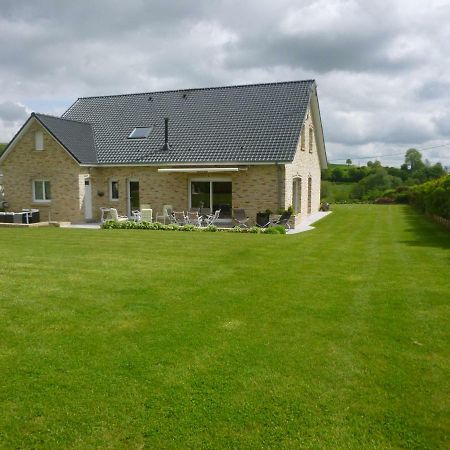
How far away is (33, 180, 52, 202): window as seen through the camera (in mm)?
28750

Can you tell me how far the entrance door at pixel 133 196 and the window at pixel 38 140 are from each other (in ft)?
19.1

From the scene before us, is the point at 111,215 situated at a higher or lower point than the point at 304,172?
lower

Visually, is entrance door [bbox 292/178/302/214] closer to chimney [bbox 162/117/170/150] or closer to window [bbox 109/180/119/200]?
chimney [bbox 162/117/170/150]

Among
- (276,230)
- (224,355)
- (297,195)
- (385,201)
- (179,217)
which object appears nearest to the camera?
(224,355)

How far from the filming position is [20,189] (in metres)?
29.1

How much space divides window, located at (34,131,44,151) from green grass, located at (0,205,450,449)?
57.3 feet

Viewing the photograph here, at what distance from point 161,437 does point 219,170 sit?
21.1 meters

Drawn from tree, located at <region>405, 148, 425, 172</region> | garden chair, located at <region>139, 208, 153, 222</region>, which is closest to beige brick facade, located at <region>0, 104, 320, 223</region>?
garden chair, located at <region>139, 208, 153, 222</region>

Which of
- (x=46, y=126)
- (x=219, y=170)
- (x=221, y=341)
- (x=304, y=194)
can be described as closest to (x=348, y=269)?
(x=221, y=341)

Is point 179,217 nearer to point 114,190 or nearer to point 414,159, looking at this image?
point 114,190

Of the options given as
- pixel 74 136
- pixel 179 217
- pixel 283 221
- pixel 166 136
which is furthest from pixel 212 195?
pixel 74 136

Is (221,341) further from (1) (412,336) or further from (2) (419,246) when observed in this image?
(2) (419,246)

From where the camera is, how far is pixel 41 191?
28.9m

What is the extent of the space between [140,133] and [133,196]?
453 cm
